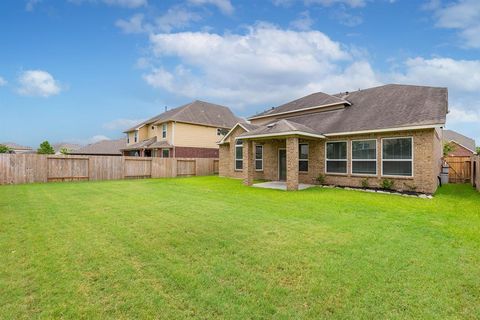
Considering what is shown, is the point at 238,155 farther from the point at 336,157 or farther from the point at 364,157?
the point at 364,157

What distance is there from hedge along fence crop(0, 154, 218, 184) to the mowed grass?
1025 centimetres

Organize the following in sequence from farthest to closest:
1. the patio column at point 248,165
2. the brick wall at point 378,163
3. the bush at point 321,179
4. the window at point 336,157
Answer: the patio column at point 248,165 → the bush at point 321,179 → the window at point 336,157 → the brick wall at point 378,163

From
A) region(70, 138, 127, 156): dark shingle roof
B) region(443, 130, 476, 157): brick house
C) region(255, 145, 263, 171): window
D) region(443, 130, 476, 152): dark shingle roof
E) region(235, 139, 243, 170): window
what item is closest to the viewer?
region(255, 145, 263, 171): window

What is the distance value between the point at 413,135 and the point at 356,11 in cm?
712

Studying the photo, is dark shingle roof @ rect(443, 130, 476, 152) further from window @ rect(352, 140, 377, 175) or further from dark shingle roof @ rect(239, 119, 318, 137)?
dark shingle roof @ rect(239, 119, 318, 137)

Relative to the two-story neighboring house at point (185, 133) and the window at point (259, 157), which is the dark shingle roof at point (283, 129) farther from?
the two-story neighboring house at point (185, 133)

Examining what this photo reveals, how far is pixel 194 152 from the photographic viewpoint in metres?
27.5

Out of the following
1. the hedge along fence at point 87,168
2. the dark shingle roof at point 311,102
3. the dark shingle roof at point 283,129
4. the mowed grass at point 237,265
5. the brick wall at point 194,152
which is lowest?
the mowed grass at point 237,265

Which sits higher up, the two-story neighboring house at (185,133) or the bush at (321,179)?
the two-story neighboring house at (185,133)

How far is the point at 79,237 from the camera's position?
5180 mm

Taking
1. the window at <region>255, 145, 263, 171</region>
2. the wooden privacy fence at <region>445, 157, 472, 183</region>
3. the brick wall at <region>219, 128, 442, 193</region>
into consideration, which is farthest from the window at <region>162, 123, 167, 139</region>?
the wooden privacy fence at <region>445, 157, 472, 183</region>

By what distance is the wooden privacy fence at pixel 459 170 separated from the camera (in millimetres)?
17234

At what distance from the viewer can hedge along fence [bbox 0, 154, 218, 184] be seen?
1509cm

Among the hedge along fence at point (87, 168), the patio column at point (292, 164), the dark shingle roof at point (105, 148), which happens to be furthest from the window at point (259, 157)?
the dark shingle roof at point (105, 148)
